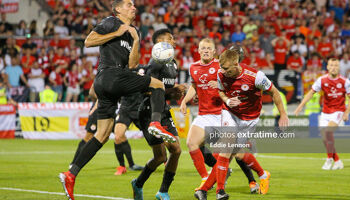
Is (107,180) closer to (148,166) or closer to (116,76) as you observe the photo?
(148,166)

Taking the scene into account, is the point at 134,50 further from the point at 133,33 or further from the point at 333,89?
the point at 333,89

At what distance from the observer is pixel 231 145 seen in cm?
888

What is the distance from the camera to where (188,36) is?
91.0 feet

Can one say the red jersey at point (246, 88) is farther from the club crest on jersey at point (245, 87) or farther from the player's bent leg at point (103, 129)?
the player's bent leg at point (103, 129)

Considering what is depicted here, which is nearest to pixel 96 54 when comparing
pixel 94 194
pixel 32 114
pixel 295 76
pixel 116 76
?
pixel 32 114

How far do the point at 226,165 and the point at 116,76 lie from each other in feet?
6.89

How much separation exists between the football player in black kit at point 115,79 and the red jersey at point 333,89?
7.62 meters

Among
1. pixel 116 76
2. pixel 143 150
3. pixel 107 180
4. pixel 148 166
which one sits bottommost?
pixel 143 150

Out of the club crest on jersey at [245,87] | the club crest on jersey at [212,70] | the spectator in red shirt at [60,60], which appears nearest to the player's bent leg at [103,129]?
the club crest on jersey at [245,87]

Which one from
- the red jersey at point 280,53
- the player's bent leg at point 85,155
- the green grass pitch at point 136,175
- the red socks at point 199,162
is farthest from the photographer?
the red jersey at point 280,53

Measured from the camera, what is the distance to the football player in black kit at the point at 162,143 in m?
8.88

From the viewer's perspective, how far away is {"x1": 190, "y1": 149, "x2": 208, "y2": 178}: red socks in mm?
10000

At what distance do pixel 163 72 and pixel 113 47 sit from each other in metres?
1.35

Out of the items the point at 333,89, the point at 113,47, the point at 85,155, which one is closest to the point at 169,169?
the point at 85,155
